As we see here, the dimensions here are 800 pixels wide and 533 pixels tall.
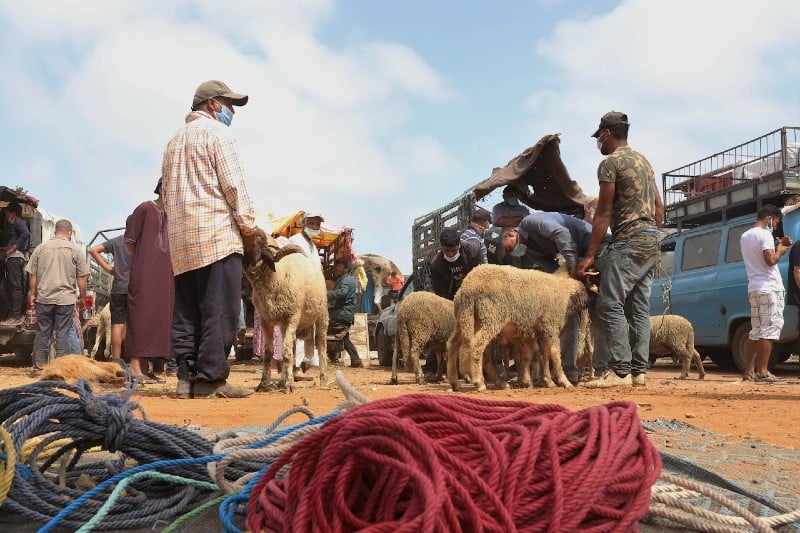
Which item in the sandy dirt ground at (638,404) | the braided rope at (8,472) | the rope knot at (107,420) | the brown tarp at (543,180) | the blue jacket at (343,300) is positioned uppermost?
the brown tarp at (543,180)

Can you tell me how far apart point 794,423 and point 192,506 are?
12.5 feet

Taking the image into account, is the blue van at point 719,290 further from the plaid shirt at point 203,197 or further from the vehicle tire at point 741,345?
the plaid shirt at point 203,197

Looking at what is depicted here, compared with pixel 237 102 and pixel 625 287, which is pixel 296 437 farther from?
pixel 625 287

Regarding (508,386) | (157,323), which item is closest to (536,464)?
(508,386)

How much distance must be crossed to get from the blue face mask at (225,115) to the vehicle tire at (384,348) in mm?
7547

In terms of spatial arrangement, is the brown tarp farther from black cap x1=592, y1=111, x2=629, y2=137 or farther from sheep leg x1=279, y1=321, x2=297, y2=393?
sheep leg x1=279, y1=321, x2=297, y2=393

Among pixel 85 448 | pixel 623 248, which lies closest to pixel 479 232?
pixel 623 248

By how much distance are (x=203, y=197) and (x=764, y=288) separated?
6.64 m

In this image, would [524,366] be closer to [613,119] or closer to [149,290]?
[613,119]

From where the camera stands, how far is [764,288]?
29.3 ft

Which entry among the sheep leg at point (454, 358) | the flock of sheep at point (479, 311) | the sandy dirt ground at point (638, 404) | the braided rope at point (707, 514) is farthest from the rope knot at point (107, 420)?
the sheep leg at point (454, 358)

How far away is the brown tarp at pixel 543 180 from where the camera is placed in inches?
413

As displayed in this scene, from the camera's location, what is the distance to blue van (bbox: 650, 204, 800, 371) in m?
9.87

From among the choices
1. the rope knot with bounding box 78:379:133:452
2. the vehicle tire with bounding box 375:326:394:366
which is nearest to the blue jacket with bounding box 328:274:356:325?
the vehicle tire with bounding box 375:326:394:366
